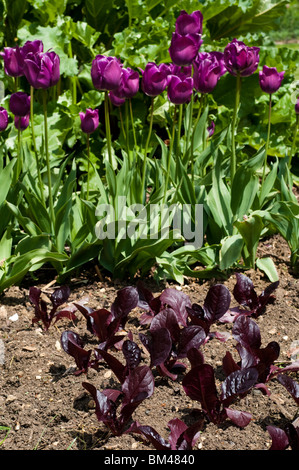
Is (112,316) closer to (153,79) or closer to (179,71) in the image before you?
(153,79)

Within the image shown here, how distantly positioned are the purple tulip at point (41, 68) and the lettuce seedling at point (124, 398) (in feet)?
3.78

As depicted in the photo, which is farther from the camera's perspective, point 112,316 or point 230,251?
point 230,251

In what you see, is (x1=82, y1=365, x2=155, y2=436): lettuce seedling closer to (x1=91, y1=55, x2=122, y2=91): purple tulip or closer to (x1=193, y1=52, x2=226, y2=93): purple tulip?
(x1=91, y1=55, x2=122, y2=91): purple tulip

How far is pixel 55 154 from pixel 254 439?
212 cm

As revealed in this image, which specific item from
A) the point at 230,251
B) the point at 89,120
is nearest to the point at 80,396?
the point at 230,251

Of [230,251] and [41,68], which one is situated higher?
[41,68]

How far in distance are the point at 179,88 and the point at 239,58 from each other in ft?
0.97

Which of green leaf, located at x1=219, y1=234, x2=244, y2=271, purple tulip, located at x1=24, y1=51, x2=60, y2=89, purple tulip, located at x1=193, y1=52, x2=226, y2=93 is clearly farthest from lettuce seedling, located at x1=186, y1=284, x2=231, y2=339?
purple tulip, located at x1=24, y1=51, x2=60, y2=89

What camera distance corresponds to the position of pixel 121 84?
2.45 m

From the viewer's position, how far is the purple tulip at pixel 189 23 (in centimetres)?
247

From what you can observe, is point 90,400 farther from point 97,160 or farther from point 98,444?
point 97,160

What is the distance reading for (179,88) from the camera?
242 centimetres

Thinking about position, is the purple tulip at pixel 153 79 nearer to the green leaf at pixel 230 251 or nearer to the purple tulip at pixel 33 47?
the purple tulip at pixel 33 47

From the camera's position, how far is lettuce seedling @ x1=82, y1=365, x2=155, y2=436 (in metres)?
1.79
